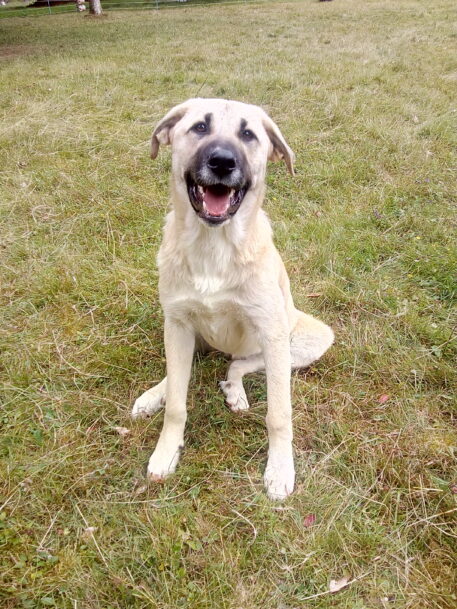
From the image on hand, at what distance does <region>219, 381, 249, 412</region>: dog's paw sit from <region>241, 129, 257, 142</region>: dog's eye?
147 centimetres

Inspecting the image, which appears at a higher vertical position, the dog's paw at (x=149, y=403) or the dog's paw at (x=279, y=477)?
the dog's paw at (x=149, y=403)

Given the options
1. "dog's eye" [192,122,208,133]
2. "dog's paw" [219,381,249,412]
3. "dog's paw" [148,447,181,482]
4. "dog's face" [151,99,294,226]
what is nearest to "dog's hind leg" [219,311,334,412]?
"dog's paw" [219,381,249,412]

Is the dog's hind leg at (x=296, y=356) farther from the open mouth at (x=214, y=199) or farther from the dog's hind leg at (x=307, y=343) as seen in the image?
the open mouth at (x=214, y=199)

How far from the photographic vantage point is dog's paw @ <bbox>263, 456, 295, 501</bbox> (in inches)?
93.9

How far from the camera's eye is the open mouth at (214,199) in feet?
7.66

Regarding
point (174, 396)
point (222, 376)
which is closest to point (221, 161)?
point (174, 396)

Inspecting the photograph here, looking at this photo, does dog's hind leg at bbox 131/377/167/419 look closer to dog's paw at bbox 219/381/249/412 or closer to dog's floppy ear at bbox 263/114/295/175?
dog's paw at bbox 219/381/249/412

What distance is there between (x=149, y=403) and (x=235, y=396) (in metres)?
0.54

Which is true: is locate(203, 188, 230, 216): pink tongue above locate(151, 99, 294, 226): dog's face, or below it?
below

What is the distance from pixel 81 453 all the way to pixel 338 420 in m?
1.49

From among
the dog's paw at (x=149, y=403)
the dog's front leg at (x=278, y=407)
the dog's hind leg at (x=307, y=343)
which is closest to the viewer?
the dog's front leg at (x=278, y=407)

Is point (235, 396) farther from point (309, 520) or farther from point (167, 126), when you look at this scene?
point (167, 126)

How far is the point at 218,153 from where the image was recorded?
2188 millimetres

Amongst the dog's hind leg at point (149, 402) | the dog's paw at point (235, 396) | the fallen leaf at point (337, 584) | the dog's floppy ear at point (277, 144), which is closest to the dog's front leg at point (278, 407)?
the dog's paw at point (235, 396)
